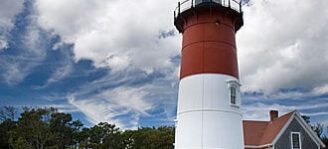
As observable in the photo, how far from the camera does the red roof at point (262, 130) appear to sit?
23.3 m

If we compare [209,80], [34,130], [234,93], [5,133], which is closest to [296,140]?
[234,93]

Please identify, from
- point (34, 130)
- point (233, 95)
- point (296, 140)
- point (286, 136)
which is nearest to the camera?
point (233, 95)

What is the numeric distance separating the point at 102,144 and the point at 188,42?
102ft

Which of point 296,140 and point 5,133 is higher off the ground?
point 5,133

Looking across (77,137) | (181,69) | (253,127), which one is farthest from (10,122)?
(181,69)

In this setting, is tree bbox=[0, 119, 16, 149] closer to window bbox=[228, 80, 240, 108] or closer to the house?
the house

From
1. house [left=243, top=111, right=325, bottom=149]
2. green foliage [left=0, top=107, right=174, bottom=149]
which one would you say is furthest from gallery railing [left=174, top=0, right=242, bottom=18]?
green foliage [left=0, top=107, right=174, bottom=149]

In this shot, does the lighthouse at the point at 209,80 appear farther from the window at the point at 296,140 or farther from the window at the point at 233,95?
the window at the point at 296,140

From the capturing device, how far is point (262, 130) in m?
24.9

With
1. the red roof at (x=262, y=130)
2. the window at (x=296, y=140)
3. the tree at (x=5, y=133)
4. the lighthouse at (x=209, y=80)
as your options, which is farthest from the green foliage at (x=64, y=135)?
the lighthouse at (x=209, y=80)

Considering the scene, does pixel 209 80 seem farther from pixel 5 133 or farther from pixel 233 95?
pixel 5 133

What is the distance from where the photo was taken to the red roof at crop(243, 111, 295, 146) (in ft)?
76.4

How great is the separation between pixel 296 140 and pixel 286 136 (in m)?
0.80

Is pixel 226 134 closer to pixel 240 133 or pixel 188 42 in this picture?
pixel 240 133
